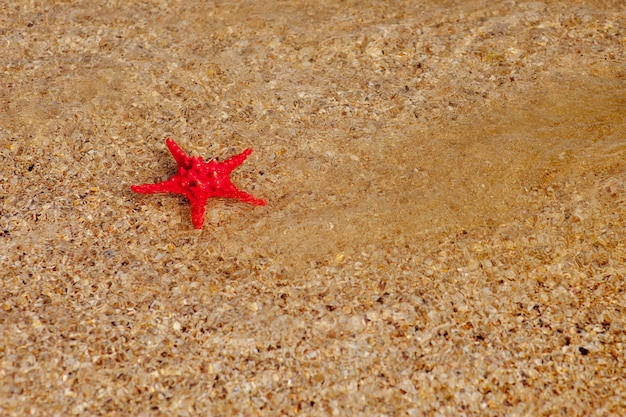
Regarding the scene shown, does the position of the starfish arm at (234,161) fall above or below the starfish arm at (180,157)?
below

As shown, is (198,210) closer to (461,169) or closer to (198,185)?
(198,185)

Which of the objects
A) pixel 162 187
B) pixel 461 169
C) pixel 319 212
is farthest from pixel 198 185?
pixel 461 169

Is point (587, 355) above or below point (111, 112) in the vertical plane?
below

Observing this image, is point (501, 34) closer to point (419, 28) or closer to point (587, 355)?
point (419, 28)

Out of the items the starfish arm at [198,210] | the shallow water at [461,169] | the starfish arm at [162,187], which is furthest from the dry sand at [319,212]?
the starfish arm at [162,187]

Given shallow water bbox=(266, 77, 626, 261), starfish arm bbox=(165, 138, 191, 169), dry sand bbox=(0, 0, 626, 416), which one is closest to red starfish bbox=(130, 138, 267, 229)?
starfish arm bbox=(165, 138, 191, 169)

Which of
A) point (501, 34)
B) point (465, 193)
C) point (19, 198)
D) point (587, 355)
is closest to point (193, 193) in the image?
point (19, 198)

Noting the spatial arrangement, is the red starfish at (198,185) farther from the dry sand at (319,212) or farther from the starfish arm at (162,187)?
the dry sand at (319,212)
